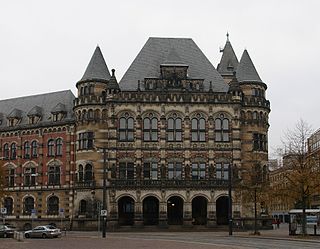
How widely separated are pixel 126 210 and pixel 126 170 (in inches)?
217

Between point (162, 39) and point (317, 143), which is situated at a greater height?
point (162, 39)

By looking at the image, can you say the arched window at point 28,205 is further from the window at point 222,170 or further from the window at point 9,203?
the window at point 222,170

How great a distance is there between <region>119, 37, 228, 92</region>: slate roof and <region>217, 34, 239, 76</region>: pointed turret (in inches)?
333

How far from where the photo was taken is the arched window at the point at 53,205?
77.4m

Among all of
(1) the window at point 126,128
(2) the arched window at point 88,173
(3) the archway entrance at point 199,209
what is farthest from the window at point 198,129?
(2) the arched window at point 88,173

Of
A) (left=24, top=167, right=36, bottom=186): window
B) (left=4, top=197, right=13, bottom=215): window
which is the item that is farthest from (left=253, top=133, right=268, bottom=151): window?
(left=4, top=197, right=13, bottom=215): window

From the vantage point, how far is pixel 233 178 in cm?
7194

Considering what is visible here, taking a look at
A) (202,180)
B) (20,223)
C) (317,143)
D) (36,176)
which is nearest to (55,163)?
(36,176)

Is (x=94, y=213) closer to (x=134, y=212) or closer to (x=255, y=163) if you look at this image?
(x=134, y=212)

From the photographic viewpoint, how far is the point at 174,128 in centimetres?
7300

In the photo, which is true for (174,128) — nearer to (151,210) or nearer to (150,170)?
(150,170)

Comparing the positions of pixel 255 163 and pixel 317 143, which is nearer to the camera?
pixel 255 163

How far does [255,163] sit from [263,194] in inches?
318

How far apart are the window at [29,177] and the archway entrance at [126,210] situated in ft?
46.7
